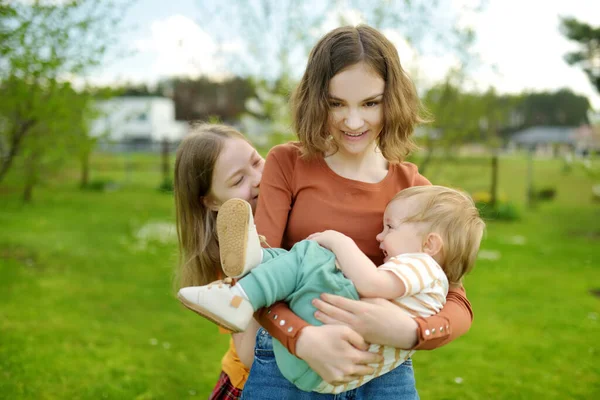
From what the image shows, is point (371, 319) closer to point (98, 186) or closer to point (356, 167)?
point (356, 167)

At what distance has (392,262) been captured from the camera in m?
1.82

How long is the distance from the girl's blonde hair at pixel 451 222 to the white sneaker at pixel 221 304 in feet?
2.18

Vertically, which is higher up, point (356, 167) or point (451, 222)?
point (356, 167)

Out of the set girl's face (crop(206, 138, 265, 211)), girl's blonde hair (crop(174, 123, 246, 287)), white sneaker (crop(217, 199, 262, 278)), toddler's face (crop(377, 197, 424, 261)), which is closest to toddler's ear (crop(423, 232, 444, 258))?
toddler's face (crop(377, 197, 424, 261))

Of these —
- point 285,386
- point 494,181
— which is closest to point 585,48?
point 494,181

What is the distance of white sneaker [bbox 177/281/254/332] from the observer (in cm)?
161

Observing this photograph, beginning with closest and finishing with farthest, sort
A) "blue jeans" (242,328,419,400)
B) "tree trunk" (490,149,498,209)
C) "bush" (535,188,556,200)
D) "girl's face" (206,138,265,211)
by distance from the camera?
"blue jeans" (242,328,419,400), "girl's face" (206,138,265,211), "tree trunk" (490,149,498,209), "bush" (535,188,556,200)

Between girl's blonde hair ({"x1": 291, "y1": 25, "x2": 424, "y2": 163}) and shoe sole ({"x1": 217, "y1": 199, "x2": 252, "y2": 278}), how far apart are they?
506 mm

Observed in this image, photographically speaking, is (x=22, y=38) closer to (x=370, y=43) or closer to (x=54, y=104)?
(x=54, y=104)

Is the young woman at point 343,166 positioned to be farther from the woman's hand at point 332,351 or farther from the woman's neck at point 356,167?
the woman's hand at point 332,351

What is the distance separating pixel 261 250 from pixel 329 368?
40 centimetres

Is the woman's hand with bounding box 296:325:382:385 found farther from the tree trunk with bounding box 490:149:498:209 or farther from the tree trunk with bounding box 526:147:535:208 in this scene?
the tree trunk with bounding box 526:147:535:208

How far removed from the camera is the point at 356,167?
2152mm

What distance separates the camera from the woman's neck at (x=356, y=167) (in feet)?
7.00
